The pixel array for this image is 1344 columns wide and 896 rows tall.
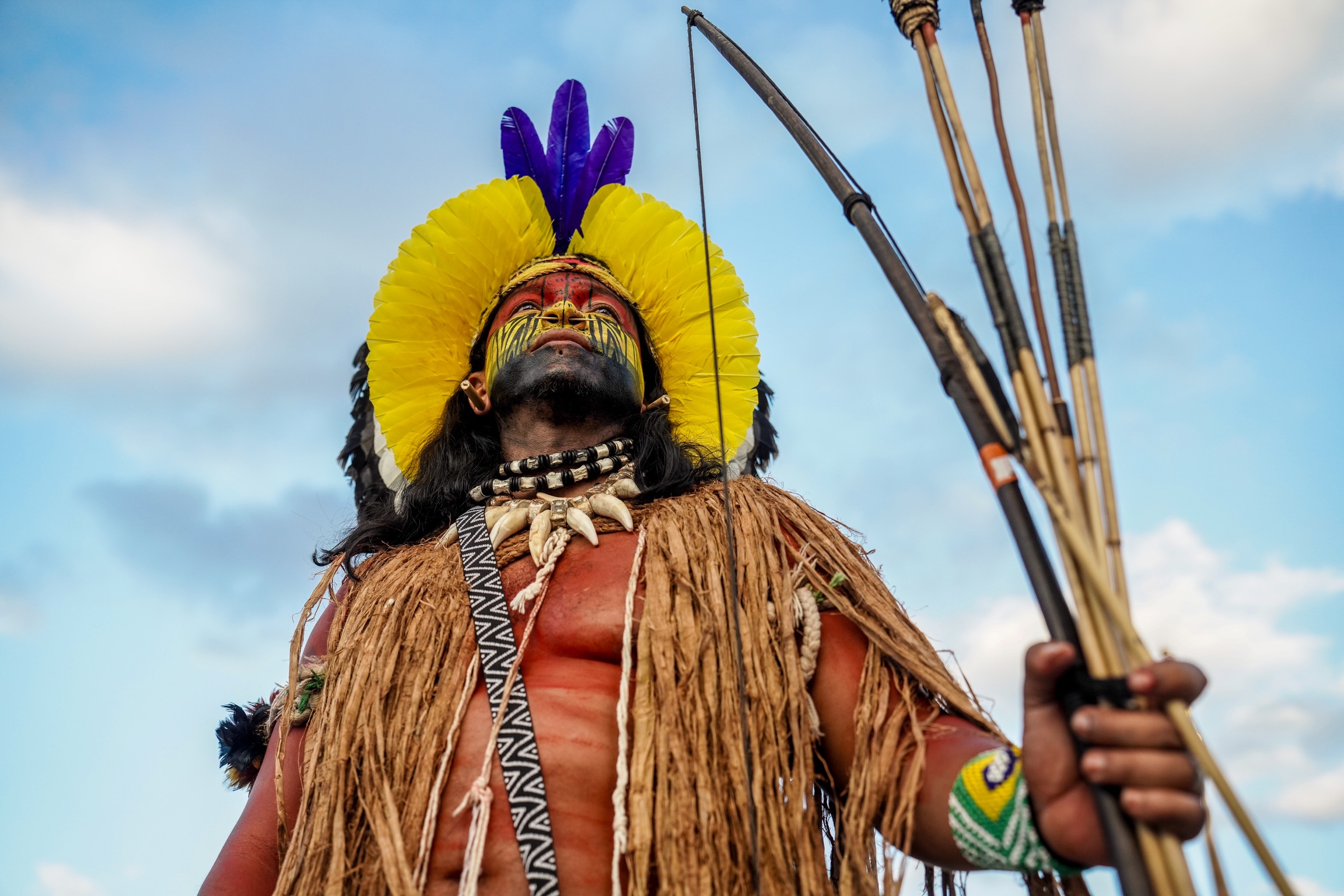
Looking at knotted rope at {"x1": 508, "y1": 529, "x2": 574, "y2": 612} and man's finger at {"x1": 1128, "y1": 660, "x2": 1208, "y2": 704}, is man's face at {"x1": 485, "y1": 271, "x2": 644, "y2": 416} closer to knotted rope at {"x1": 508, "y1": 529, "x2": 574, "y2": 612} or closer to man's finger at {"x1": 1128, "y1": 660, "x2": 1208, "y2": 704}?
knotted rope at {"x1": 508, "y1": 529, "x2": 574, "y2": 612}

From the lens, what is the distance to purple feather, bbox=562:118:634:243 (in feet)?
12.1

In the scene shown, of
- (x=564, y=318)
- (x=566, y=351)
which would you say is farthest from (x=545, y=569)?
(x=564, y=318)

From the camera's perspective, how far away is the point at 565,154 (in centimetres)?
369

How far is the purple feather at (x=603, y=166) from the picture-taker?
12.1 ft

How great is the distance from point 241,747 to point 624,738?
139cm

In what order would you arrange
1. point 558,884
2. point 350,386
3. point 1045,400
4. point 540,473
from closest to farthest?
point 1045,400
point 558,884
point 540,473
point 350,386

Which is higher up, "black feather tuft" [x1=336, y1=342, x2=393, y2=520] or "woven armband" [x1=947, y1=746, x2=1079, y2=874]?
"black feather tuft" [x1=336, y1=342, x2=393, y2=520]

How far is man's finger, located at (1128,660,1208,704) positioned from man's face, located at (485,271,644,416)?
2132mm

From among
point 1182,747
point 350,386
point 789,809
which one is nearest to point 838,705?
point 789,809

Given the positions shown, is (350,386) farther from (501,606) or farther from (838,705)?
(838,705)

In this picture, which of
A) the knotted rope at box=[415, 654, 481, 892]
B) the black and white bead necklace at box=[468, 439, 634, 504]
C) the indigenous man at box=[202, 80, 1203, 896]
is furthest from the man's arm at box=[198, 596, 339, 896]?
the black and white bead necklace at box=[468, 439, 634, 504]

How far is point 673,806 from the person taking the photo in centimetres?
199

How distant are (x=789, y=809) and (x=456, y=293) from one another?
2262 millimetres

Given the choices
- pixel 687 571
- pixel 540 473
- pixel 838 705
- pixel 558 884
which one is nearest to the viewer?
pixel 558 884
